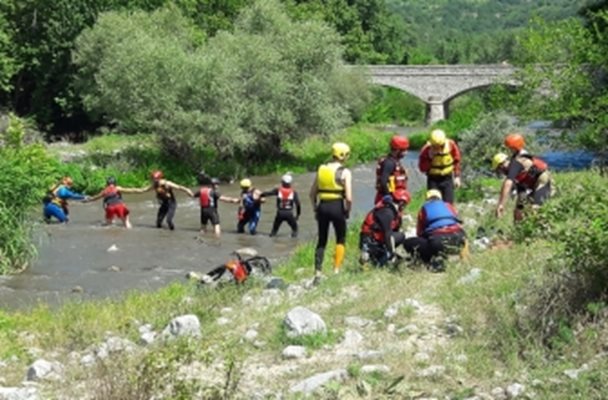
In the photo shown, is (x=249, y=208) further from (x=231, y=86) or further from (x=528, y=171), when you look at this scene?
(x=231, y=86)

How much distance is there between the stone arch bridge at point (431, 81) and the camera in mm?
67750

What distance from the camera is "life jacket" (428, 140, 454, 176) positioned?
39.1 feet

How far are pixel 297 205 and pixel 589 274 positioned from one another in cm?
1317

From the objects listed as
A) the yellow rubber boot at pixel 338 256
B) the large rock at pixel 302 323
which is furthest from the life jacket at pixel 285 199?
the large rock at pixel 302 323

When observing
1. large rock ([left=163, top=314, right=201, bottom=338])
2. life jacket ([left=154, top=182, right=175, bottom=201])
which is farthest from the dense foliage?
large rock ([left=163, top=314, right=201, bottom=338])

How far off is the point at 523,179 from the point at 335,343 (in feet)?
15.2

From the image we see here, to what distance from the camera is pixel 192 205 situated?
87.9ft

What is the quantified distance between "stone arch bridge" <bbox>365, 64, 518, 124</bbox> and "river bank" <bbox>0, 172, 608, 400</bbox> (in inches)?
2283

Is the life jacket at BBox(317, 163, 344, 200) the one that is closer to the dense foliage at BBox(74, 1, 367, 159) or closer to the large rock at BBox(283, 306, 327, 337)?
the large rock at BBox(283, 306, 327, 337)

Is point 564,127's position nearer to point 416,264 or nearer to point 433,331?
point 416,264

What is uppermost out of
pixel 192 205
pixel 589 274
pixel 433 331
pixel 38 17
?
pixel 38 17

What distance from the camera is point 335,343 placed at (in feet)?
26.0

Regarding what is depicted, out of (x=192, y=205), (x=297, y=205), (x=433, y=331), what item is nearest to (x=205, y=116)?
(x=192, y=205)

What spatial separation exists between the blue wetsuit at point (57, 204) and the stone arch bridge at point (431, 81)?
47.9 metres
